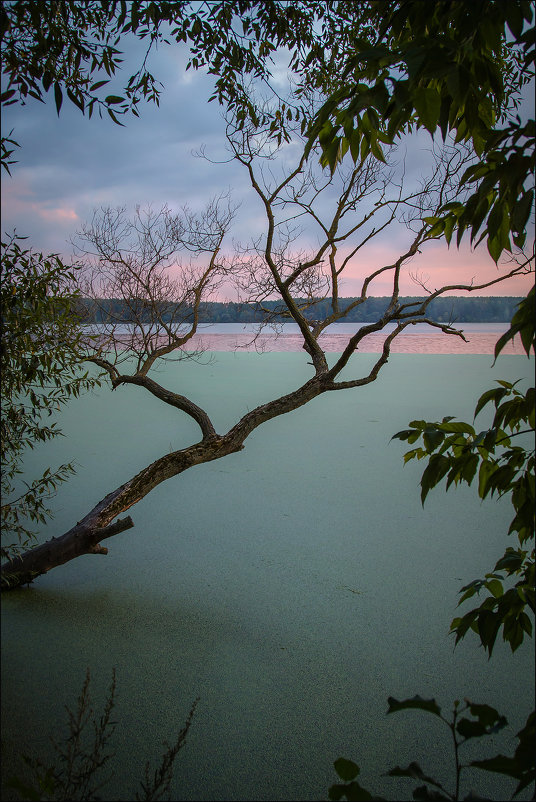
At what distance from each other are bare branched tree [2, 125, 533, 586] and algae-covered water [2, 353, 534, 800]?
1.43 ft

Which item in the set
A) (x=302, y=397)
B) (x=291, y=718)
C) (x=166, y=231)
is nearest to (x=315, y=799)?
(x=291, y=718)

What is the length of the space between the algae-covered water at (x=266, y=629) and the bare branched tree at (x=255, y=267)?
44 centimetres

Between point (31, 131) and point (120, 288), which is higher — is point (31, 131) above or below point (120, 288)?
above

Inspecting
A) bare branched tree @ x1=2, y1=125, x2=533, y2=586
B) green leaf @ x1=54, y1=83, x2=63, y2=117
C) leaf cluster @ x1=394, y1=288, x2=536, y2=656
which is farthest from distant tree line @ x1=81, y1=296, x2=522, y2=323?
leaf cluster @ x1=394, y1=288, x2=536, y2=656

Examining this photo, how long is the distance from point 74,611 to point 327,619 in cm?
113

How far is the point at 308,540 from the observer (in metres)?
3.22

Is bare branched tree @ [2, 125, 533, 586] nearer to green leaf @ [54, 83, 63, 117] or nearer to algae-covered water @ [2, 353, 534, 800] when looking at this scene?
algae-covered water @ [2, 353, 534, 800]

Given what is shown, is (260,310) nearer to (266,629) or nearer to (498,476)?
(266,629)

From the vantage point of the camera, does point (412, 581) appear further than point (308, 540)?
No

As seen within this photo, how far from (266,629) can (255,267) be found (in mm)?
1849

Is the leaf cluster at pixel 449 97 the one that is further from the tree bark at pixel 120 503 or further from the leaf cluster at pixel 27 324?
the tree bark at pixel 120 503

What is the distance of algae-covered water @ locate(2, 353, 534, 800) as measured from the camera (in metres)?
1.71

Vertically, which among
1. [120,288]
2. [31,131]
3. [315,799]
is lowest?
[315,799]

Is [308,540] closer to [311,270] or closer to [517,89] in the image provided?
[311,270]
